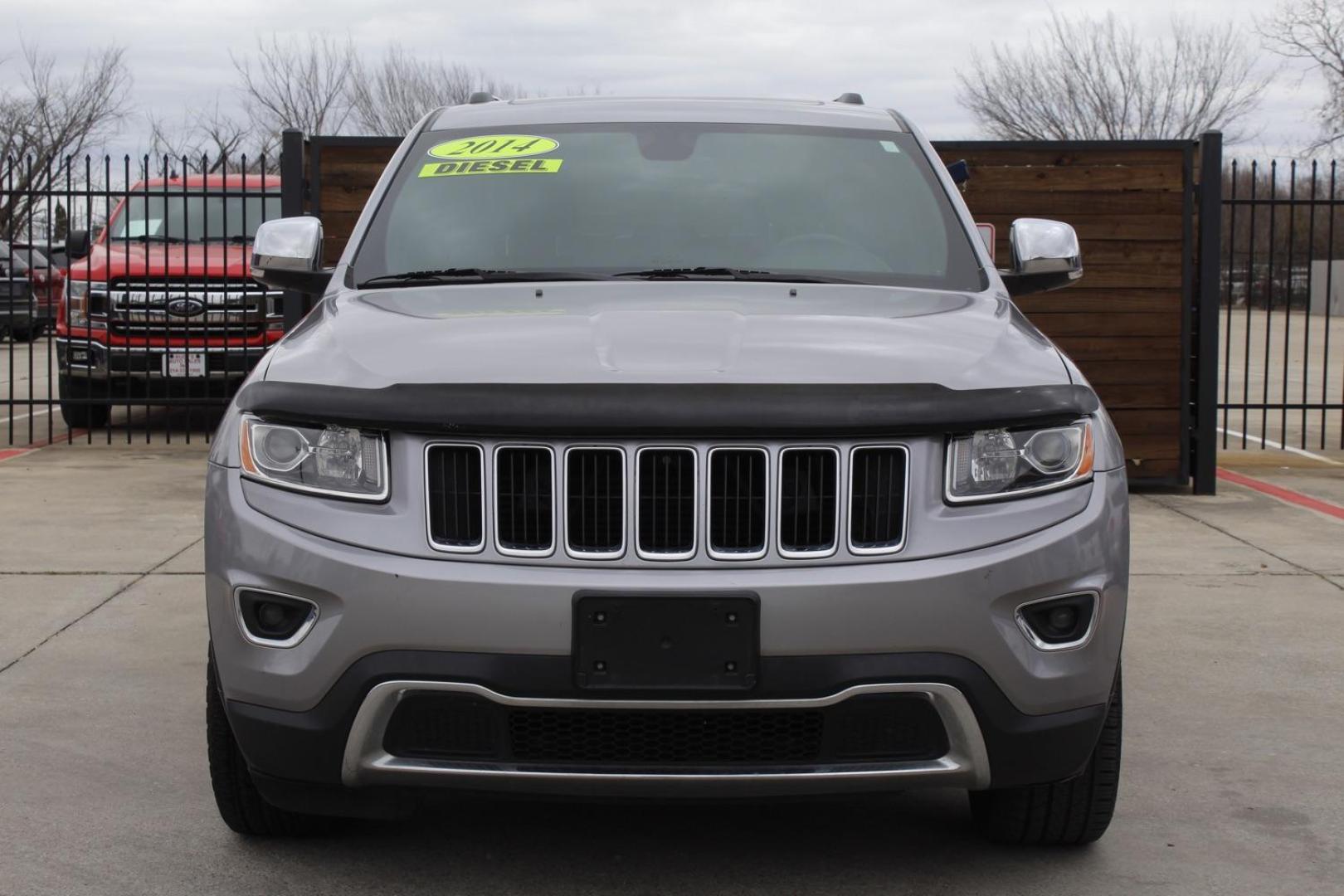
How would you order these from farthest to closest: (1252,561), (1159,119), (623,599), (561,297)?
(1159,119)
(1252,561)
(561,297)
(623,599)

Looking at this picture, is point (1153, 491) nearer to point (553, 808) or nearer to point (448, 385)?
point (553, 808)

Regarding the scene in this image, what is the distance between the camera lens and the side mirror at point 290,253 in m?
4.32

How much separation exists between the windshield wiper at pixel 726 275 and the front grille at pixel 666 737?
136 centimetres

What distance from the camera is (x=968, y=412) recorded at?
303cm

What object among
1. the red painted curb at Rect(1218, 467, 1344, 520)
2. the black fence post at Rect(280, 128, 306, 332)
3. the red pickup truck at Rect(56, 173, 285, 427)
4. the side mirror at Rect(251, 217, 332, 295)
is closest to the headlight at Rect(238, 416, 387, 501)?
the side mirror at Rect(251, 217, 332, 295)

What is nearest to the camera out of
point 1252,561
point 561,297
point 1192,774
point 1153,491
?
point 561,297

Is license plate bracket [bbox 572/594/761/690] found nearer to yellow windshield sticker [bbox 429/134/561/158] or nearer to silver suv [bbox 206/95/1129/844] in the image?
silver suv [bbox 206/95/1129/844]

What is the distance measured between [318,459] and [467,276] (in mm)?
1077

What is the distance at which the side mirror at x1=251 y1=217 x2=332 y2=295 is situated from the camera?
4316 millimetres

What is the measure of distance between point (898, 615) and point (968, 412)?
418 millimetres

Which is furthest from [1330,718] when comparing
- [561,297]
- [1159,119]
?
[1159,119]

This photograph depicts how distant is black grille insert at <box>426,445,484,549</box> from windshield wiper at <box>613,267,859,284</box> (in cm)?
111

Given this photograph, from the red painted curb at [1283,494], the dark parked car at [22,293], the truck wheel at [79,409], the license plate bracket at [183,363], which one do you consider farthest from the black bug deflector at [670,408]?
the dark parked car at [22,293]

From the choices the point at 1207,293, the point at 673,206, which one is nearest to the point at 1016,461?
the point at 673,206
